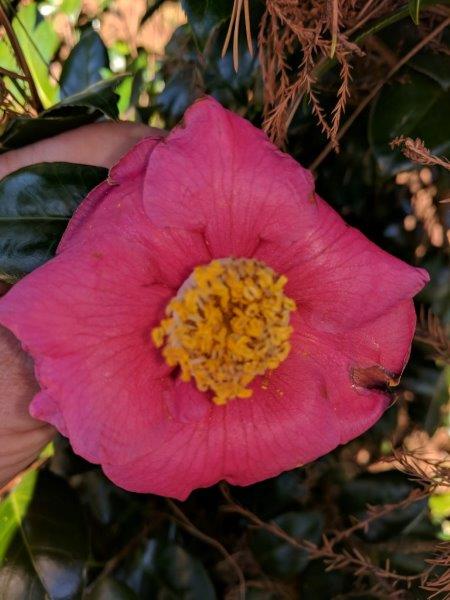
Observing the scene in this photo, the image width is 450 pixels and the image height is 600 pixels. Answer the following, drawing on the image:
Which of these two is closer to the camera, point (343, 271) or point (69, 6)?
point (343, 271)

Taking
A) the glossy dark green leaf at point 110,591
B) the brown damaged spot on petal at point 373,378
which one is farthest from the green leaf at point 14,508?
the brown damaged spot on petal at point 373,378

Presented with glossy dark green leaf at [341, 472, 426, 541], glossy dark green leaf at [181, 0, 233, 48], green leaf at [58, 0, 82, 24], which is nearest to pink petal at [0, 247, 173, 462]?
glossy dark green leaf at [181, 0, 233, 48]

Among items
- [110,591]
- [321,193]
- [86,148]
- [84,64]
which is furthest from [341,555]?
[84,64]

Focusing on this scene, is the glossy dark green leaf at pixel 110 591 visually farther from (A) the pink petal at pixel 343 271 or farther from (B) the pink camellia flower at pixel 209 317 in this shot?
(A) the pink petal at pixel 343 271

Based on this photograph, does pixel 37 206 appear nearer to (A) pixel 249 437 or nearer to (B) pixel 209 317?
(B) pixel 209 317

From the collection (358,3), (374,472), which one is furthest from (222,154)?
(374,472)

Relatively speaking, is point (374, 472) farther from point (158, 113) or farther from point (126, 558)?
point (158, 113)

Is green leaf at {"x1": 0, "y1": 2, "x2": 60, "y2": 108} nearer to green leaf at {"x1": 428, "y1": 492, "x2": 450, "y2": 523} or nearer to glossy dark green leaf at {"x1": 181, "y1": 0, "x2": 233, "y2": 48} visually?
glossy dark green leaf at {"x1": 181, "y1": 0, "x2": 233, "y2": 48}
